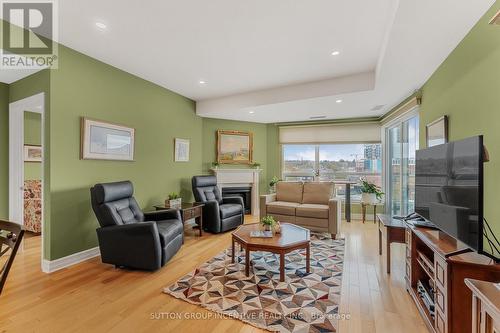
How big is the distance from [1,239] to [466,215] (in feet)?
9.30

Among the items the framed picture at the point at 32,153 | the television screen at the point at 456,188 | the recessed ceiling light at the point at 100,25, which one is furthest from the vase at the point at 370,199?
the framed picture at the point at 32,153

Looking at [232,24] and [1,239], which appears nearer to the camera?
[1,239]

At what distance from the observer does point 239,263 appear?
3.01 m

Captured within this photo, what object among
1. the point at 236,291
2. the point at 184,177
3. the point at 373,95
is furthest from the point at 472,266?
the point at 184,177

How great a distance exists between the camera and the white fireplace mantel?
574 centimetres

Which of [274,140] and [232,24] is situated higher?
[232,24]

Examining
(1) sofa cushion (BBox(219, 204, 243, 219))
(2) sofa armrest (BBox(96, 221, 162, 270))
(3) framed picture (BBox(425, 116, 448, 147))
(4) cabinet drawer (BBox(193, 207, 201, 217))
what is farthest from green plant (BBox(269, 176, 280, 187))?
(2) sofa armrest (BBox(96, 221, 162, 270))

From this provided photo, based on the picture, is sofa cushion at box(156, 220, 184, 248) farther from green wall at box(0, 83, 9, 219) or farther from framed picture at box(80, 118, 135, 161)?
green wall at box(0, 83, 9, 219)

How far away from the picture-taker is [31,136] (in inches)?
177

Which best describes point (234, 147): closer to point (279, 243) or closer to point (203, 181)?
point (203, 181)

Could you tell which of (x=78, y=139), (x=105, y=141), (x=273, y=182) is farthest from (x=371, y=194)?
(x=78, y=139)

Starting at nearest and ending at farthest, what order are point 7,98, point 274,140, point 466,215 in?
point 466,215, point 7,98, point 274,140

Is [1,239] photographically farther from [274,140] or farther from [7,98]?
[274,140]

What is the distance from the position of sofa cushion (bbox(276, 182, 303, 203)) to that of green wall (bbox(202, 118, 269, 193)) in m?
1.38
